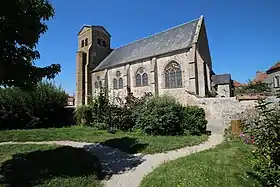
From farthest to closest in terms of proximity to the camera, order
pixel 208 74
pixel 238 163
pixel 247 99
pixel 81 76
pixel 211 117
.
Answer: pixel 81 76 < pixel 208 74 < pixel 211 117 < pixel 247 99 < pixel 238 163

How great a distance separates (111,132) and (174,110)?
434 centimetres

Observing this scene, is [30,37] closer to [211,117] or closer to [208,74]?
[211,117]

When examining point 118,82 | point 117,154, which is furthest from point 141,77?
point 117,154

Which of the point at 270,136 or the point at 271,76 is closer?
the point at 270,136

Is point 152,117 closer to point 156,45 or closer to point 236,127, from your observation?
point 236,127

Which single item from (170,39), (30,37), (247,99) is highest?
(170,39)

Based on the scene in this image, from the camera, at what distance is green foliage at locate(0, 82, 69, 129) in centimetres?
1752

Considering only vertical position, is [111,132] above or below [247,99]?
below

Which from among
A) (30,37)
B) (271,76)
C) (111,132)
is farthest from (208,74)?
(30,37)

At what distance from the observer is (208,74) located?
22.4 meters

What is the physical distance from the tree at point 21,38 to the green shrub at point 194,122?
9.09 meters

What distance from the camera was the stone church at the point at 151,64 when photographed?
21.8 m

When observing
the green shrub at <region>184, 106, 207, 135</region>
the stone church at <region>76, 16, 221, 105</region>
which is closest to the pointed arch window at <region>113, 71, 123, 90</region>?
the stone church at <region>76, 16, 221, 105</region>

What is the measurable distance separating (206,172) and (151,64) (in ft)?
64.8
